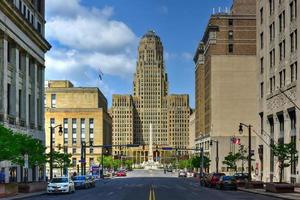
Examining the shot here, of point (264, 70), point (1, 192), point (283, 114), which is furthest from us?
point (264, 70)

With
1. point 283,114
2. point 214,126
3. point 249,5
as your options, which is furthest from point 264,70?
point 249,5

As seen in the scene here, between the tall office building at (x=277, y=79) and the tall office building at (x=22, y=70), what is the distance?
107ft

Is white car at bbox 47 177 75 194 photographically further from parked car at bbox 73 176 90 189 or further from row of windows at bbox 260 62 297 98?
row of windows at bbox 260 62 297 98

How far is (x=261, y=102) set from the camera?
300 feet

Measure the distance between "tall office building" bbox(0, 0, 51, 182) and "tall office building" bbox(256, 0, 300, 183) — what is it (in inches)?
1287

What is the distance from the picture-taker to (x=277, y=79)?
3164 inches

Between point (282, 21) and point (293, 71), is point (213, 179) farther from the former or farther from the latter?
point (282, 21)

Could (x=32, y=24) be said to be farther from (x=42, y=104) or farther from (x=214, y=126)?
(x=214, y=126)

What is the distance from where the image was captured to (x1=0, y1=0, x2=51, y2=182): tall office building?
69625 mm

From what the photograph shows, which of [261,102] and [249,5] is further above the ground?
[249,5]

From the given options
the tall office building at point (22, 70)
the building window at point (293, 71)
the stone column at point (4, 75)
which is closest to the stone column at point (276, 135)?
the building window at point (293, 71)

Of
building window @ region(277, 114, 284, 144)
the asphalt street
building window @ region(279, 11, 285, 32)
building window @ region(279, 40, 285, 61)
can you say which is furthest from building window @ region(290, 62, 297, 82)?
the asphalt street

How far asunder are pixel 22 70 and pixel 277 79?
35321mm

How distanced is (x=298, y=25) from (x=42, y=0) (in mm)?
43980
